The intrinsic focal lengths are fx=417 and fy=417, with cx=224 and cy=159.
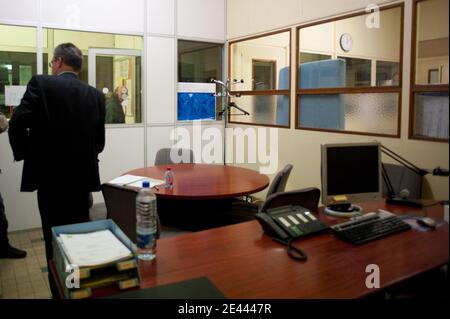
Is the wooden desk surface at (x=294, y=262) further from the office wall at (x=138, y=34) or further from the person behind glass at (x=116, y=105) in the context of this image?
the person behind glass at (x=116, y=105)

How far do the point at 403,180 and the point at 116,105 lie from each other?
3806 millimetres

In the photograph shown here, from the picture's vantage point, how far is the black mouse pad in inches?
46.4

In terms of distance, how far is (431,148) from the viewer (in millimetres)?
1024

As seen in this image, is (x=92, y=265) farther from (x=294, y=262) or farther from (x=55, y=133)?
(x=55, y=133)

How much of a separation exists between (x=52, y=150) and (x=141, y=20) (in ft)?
8.85

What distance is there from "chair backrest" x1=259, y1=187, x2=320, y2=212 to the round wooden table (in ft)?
2.24

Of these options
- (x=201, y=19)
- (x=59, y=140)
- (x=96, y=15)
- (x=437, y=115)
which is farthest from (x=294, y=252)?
(x=201, y=19)

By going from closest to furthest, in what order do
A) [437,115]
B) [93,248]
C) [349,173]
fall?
1. [437,115]
2. [93,248]
3. [349,173]

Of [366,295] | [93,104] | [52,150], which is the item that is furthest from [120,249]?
[93,104]

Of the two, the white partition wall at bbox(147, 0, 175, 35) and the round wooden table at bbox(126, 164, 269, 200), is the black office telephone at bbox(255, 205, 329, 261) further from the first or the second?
the white partition wall at bbox(147, 0, 175, 35)

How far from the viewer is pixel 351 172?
2.12m

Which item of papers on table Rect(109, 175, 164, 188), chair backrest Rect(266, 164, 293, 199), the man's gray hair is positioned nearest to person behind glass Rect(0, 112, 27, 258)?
papers on table Rect(109, 175, 164, 188)

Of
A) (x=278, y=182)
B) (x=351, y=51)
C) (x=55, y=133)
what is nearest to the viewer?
(x=55, y=133)

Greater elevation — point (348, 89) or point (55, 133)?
point (348, 89)
